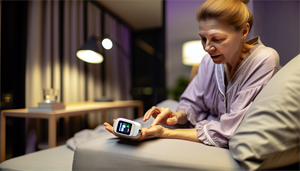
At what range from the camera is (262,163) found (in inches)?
17.5

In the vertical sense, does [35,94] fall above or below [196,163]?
above

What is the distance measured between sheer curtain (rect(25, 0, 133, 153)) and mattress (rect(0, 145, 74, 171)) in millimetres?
1052

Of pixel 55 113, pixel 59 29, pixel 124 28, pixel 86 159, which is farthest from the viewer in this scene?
pixel 124 28

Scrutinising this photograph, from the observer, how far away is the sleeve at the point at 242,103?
63 cm

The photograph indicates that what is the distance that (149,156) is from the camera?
1.75 ft

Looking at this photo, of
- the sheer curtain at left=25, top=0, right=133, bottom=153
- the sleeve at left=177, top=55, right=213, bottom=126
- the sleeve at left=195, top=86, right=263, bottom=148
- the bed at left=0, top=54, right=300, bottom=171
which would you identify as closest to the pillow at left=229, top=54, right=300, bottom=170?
the bed at left=0, top=54, right=300, bottom=171

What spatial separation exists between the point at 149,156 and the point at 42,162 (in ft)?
1.79

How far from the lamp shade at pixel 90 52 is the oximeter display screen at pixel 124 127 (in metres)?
1.36

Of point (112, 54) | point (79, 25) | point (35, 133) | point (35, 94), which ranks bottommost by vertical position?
point (35, 133)

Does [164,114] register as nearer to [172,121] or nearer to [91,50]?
[172,121]

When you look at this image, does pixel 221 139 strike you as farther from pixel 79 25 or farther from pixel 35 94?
pixel 79 25

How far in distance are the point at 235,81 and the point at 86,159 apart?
0.62 m

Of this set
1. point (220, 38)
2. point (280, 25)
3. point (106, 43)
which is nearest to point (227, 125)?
point (220, 38)

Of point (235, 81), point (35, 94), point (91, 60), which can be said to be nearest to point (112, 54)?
point (91, 60)
